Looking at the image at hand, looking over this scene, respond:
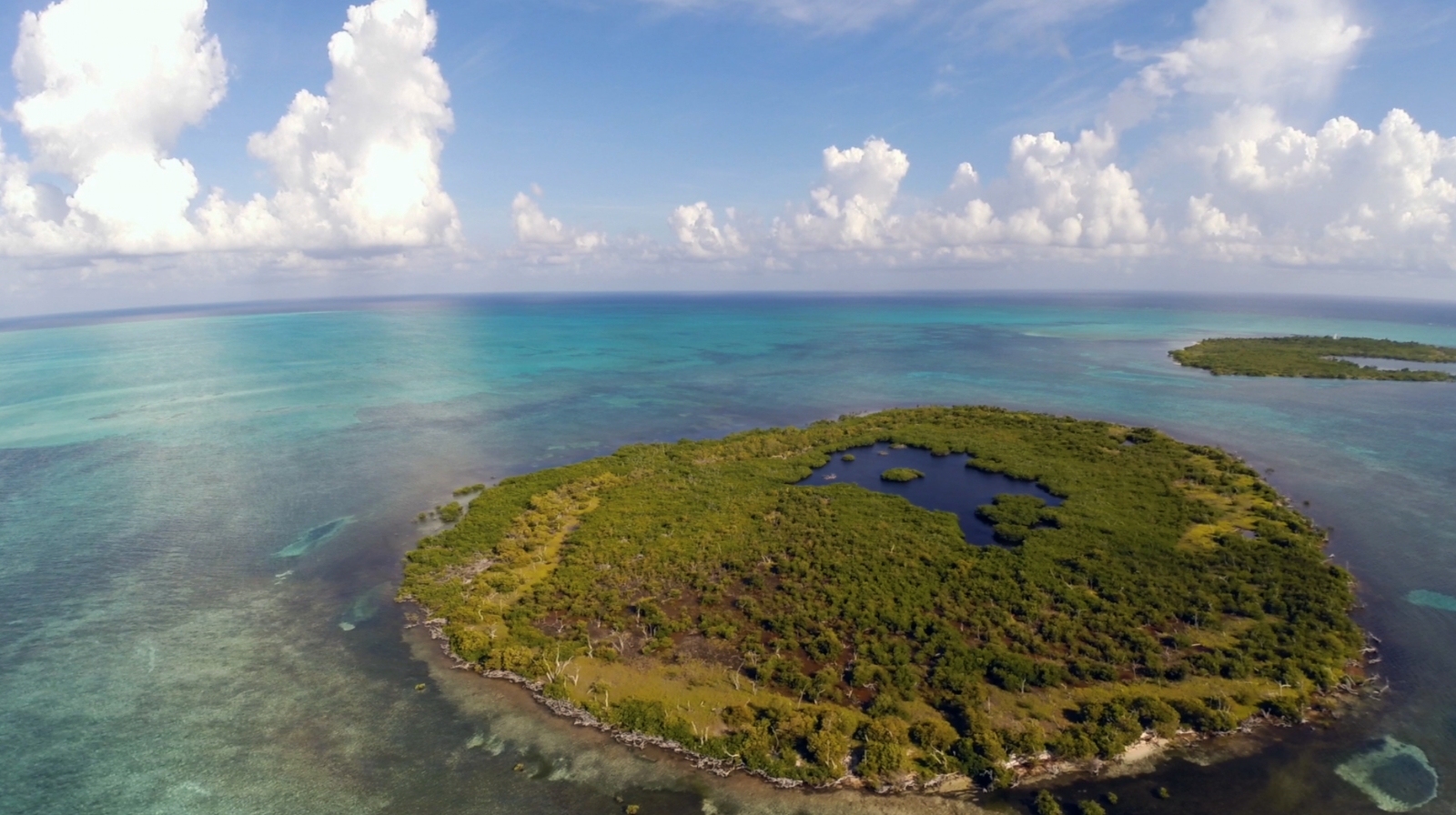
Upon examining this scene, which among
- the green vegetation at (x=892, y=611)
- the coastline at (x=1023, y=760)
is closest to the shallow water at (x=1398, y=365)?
the green vegetation at (x=892, y=611)

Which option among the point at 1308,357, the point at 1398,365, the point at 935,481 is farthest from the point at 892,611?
the point at 1398,365

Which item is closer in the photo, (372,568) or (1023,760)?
(1023,760)

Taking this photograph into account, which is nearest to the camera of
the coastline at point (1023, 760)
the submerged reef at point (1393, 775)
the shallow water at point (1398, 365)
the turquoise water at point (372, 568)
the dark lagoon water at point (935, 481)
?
the submerged reef at point (1393, 775)

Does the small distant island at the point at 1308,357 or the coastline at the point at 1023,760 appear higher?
the small distant island at the point at 1308,357

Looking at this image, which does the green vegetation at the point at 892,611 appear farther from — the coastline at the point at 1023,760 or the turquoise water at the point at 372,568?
the turquoise water at the point at 372,568

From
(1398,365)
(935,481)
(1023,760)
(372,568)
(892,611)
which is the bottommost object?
(372,568)

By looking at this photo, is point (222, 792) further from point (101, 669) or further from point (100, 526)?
point (100, 526)

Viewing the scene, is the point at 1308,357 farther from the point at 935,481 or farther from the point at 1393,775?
the point at 1393,775
